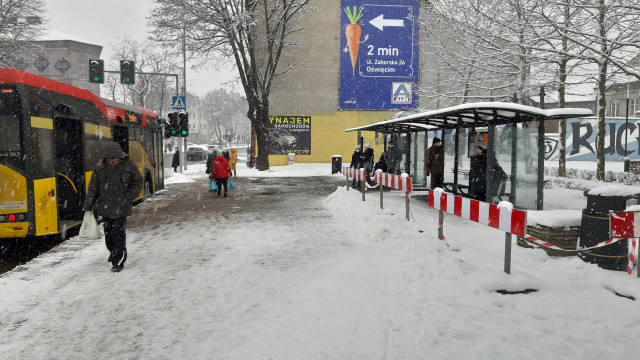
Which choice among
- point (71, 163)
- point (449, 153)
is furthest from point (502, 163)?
point (71, 163)

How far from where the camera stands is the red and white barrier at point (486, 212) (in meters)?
5.73

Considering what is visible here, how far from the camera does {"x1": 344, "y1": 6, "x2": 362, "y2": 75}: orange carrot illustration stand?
114 feet

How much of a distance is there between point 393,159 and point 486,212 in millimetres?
12554

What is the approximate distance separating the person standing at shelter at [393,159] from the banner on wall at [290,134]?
16.4m

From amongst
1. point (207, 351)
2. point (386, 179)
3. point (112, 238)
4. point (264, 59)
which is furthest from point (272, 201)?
point (264, 59)

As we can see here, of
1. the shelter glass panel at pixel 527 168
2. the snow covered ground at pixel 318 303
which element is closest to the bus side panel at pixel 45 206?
the snow covered ground at pixel 318 303

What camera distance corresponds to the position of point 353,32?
114 feet

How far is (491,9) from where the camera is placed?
14242 millimetres

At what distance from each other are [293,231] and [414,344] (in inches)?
220

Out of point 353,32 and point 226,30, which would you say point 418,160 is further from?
point 353,32

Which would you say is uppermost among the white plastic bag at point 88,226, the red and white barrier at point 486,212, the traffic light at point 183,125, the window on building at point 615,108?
the window on building at point 615,108

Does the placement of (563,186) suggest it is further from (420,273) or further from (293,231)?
(420,273)

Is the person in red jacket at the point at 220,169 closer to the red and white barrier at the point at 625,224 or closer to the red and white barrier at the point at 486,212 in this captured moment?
the red and white barrier at the point at 486,212

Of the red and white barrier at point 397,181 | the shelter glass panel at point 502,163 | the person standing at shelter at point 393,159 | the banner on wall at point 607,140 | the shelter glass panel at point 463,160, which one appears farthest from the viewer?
the banner on wall at point 607,140
